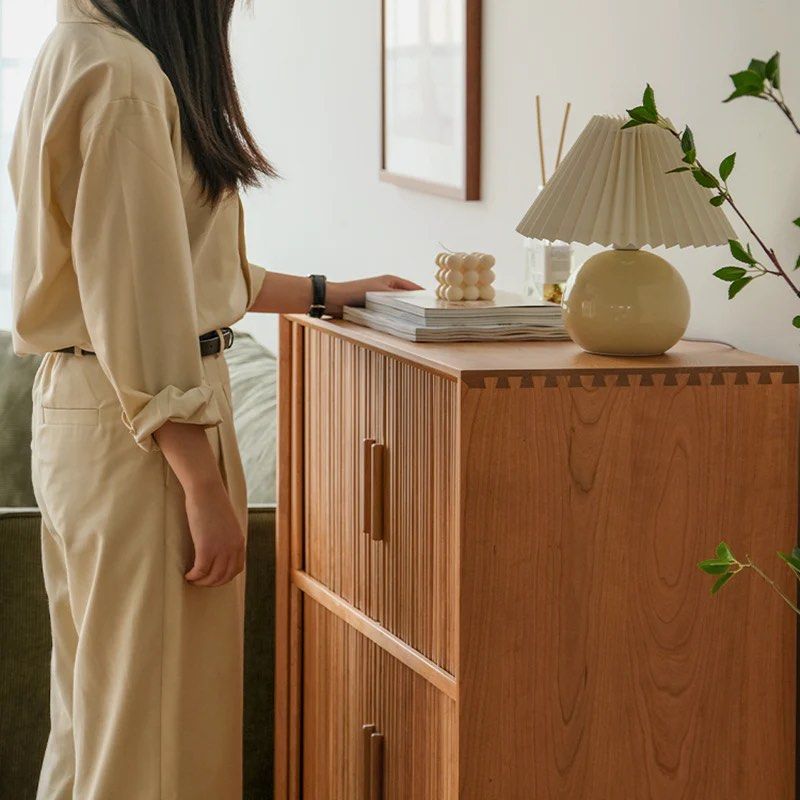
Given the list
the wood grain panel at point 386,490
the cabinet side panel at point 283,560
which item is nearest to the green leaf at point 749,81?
the wood grain panel at point 386,490

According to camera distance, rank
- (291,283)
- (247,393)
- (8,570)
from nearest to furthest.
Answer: (291,283)
(8,570)
(247,393)

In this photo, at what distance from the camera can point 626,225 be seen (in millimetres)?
1525

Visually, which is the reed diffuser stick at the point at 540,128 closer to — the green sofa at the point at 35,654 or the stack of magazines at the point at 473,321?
the stack of magazines at the point at 473,321

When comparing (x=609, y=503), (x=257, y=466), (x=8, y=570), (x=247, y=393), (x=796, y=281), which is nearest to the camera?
(x=609, y=503)

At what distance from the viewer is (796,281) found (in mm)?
1630

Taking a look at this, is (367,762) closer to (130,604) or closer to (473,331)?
(130,604)

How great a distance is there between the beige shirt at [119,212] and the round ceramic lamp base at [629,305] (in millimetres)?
456

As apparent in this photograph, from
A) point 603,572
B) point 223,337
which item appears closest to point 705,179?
point 603,572

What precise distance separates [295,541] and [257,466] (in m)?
0.60

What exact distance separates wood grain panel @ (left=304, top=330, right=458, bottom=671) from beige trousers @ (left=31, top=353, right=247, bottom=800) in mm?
181

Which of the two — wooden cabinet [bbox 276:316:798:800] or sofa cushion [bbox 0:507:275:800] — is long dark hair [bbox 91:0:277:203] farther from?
sofa cushion [bbox 0:507:275:800]

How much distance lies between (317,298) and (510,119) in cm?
61

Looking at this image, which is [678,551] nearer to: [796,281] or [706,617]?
[706,617]

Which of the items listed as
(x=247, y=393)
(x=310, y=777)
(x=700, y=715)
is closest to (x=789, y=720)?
(x=700, y=715)
